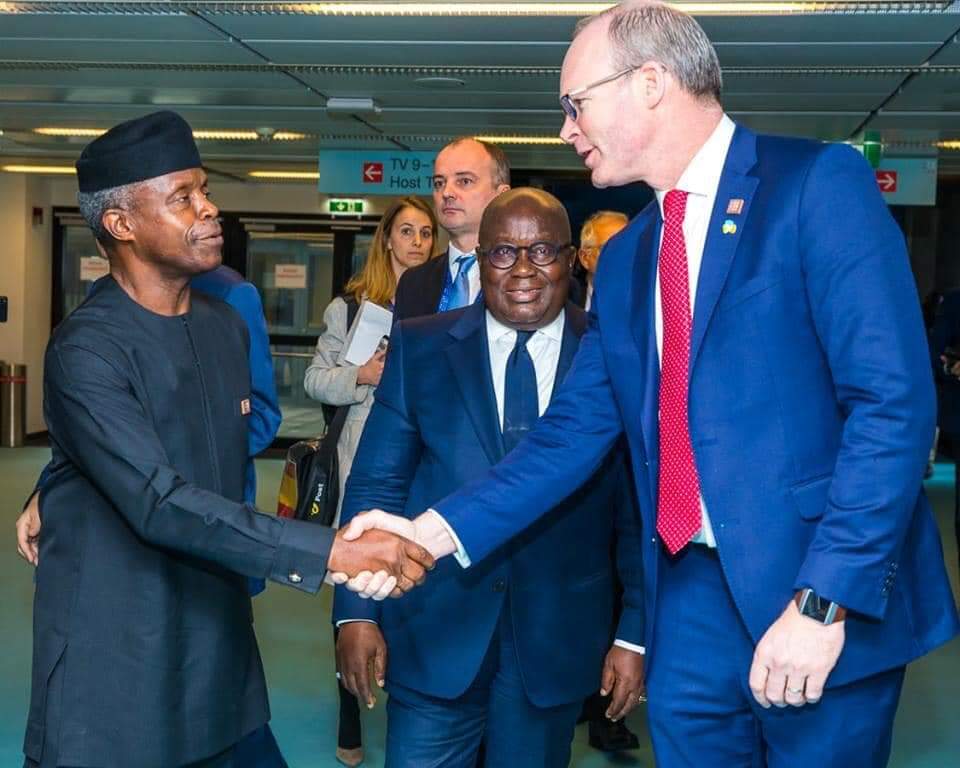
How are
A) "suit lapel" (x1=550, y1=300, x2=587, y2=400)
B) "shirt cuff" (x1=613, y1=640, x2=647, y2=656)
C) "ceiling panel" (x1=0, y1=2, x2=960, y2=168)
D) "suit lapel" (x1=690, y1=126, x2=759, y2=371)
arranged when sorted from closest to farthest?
1. "suit lapel" (x1=690, y1=126, x2=759, y2=371)
2. "shirt cuff" (x1=613, y1=640, x2=647, y2=656)
3. "suit lapel" (x1=550, y1=300, x2=587, y2=400)
4. "ceiling panel" (x1=0, y1=2, x2=960, y2=168)

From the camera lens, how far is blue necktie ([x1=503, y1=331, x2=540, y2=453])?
280 centimetres

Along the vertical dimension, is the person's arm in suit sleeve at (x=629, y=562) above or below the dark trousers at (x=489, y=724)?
above

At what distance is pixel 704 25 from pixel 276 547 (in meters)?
4.45

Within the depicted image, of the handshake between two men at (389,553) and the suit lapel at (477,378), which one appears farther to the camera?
the suit lapel at (477,378)

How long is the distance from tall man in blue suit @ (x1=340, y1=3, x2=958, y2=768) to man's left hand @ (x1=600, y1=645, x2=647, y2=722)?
44 centimetres

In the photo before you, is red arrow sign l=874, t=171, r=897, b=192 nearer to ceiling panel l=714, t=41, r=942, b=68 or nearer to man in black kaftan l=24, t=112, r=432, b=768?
ceiling panel l=714, t=41, r=942, b=68

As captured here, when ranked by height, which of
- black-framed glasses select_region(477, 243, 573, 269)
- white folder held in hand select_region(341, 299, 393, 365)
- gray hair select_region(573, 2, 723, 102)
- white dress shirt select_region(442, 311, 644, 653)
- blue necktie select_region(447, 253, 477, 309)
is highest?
gray hair select_region(573, 2, 723, 102)

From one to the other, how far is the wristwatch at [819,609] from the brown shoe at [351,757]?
3.04 meters

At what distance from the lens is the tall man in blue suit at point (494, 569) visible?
9.04 ft

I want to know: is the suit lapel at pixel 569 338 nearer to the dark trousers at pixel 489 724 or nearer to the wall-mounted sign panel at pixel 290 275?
the dark trousers at pixel 489 724

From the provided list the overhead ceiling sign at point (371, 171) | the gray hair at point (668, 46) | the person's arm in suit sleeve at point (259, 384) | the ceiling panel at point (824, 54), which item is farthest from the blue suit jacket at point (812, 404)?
the overhead ceiling sign at point (371, 171)

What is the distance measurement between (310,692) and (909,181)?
714cm

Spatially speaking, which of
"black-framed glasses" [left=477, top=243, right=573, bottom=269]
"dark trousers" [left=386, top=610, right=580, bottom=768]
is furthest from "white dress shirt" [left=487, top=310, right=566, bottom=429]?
"dark trousers" [left=386, top=610, right=580, bottom=768]

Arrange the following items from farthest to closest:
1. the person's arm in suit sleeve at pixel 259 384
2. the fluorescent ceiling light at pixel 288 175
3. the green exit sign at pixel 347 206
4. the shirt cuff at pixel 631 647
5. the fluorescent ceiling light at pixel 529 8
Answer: the green exit sign at pixel 347 206
the fluorescent ceiling light at pixel 288 175
the fluorescent ceiling light at pixel 529 8
the person's arm in suit sleeve at pixel 259 384
the shirt cuff at pixel 631 647
